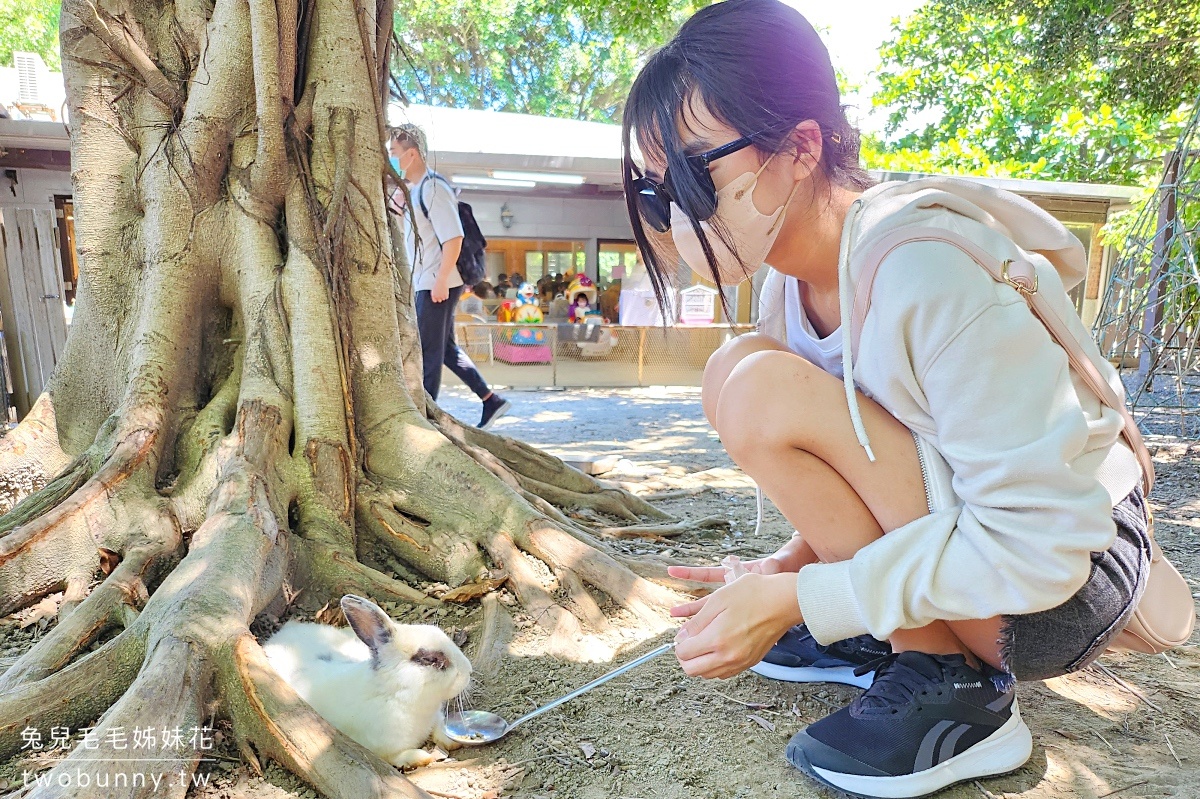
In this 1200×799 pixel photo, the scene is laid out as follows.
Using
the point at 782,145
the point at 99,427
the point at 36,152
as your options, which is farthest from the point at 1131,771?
the point at 36,152

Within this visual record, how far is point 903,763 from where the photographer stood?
54.6 inches

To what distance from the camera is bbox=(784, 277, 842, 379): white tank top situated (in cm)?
154

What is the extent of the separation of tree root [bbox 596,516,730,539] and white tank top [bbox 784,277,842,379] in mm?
1352

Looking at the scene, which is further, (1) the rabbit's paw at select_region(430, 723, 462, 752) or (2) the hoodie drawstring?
(1) the rabbit's paw at select_region(430, 723, 462, 752)

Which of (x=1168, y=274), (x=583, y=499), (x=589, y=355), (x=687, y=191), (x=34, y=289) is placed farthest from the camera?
(x=589, y=355)

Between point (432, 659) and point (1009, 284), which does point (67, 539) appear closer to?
point (432, 659)

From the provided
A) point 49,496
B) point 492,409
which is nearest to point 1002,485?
point 49,496

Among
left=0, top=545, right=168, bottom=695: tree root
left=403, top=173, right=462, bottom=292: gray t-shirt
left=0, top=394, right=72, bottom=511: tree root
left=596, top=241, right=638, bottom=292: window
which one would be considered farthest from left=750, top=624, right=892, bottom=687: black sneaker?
left=596, top=241, right=638, bottom=292: window

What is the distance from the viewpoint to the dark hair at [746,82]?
50.2 inches

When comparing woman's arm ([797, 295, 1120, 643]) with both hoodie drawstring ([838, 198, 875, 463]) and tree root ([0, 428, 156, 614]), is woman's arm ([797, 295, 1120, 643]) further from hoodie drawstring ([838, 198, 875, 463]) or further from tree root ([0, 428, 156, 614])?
tree root ([0, 428, 156, 614])

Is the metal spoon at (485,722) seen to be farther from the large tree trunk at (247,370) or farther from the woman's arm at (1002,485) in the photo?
the woman's arm at (1002,485)

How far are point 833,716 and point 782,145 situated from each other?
3.66 feet

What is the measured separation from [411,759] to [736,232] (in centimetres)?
128

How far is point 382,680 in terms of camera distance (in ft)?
5.49
